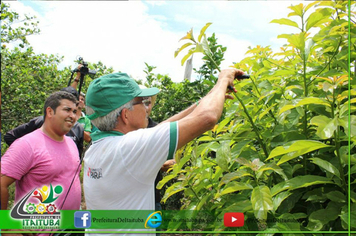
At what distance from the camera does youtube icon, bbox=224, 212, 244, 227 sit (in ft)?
3.94

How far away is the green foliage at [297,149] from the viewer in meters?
1.04

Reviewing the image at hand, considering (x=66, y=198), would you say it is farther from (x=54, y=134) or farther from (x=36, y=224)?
(x=54, y=134)

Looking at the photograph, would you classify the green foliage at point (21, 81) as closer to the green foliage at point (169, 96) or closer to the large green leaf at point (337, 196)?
the green foliage at point (169, 96)

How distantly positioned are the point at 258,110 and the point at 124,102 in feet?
1.87

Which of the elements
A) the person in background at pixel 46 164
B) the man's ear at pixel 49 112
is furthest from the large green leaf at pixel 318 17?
the man's ear at pixel 49 112

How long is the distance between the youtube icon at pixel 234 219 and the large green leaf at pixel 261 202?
6.7 inches

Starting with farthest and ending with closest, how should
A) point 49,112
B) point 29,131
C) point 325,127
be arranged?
point 29,131 < point 49,112 < point 325,127

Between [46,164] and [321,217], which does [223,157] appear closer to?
[321,217]

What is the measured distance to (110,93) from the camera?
1.35 meters

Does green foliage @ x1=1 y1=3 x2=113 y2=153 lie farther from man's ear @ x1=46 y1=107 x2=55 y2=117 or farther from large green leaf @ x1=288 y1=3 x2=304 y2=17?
large green leaf @ x1=288 y1=3 x2=304 y2=17

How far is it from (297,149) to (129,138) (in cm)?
61

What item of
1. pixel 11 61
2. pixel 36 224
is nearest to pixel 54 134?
pixel 36 224

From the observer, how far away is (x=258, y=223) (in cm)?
126

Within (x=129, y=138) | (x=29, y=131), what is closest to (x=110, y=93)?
(x=129, y=138)
